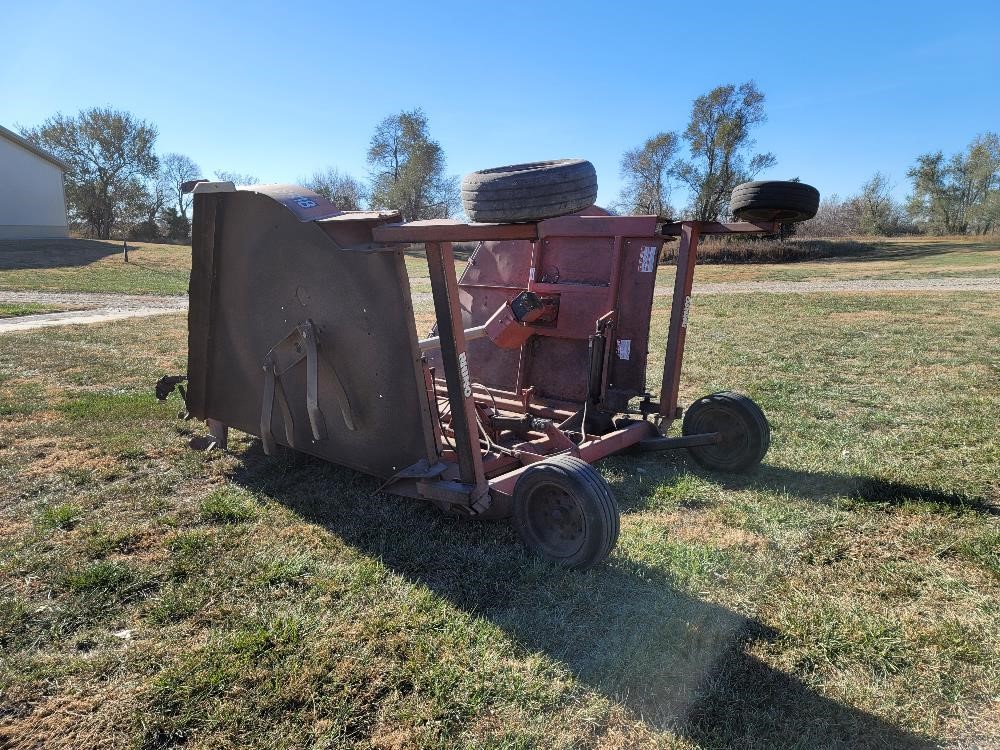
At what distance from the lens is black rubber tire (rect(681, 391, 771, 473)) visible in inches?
180

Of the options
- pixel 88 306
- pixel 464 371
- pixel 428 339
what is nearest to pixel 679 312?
pixel 428 339

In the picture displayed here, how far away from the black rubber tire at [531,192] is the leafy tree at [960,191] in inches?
2167

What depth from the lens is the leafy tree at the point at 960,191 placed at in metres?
46.8

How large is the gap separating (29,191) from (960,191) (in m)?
61.0

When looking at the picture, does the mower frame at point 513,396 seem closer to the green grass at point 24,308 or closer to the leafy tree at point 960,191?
the green grass at point 24,308

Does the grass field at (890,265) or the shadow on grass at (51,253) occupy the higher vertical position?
the grass field at (890,265)

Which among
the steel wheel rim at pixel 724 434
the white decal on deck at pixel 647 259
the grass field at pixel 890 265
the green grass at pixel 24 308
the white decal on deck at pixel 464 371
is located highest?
the grass field at pixel 890 265

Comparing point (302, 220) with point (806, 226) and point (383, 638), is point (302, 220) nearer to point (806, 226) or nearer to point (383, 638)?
point (383, 638)

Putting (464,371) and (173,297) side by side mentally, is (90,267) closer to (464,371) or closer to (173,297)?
(173,297)

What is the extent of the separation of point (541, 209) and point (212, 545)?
2488mm

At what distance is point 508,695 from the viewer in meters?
2.47

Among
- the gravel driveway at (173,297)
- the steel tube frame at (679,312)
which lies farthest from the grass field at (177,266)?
the steel tube frame at (679,312)

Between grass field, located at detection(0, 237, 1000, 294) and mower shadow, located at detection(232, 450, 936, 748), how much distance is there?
17.3 m

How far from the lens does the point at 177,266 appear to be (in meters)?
28.8
